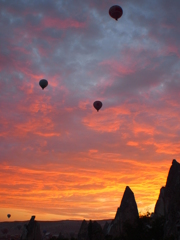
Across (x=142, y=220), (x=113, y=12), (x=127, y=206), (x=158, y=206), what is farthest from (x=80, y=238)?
(x=113, y=12)

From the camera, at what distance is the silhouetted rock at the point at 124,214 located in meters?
37.1

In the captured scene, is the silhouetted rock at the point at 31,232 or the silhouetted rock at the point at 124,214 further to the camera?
Result: the silhouetted rock at the point at 124,214

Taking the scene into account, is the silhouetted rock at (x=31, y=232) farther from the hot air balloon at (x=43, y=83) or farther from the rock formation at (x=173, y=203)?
the hot air balloon at (x=43, y=83)

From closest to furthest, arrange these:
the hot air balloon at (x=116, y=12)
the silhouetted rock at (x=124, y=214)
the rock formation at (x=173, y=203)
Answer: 1. the rock formation at (x=173, y=203)
2. the silhouetted rock at (x=124, y=214)
3. the hot air balloon at (x=116, y=12)

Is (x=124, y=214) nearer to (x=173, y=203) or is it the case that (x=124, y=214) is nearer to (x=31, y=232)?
(x=31, y=232)

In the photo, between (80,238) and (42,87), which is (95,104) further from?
(80,238)

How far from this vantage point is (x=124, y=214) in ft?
124

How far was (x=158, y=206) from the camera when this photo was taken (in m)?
47.6

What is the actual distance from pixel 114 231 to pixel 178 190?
1529 cm

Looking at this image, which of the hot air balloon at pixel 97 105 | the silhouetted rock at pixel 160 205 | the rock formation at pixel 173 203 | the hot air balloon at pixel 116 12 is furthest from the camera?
the hot air balloon at pixel 97 105

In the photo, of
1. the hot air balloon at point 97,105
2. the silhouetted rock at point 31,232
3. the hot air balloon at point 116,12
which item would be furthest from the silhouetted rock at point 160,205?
the hot air balloon at point 116,12

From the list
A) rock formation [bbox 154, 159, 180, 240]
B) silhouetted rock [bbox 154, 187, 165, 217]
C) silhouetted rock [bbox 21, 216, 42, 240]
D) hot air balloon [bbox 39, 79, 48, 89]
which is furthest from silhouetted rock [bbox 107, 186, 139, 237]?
hot air balloon [bbox 39, 79, 48, 89]

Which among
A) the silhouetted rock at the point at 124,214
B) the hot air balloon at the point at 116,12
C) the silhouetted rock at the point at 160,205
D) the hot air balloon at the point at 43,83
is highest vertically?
the hot air balloon at the point at 116,12

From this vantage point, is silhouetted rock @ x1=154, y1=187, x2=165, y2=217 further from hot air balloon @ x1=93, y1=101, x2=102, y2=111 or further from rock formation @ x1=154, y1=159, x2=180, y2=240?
rock formation @ x1=154, y1=159, x2=180, y2=240
